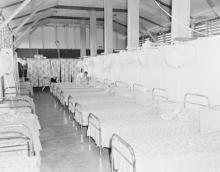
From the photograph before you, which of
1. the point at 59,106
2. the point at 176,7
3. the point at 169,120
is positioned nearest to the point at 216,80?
the point at 169,120

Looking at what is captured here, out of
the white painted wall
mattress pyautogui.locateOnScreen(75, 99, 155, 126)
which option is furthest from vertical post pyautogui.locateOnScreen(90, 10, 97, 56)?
mattress pyautogui.locateOnScreen(75, 99, 155, 126)

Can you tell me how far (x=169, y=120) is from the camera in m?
4.90

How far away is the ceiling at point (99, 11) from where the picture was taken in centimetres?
923

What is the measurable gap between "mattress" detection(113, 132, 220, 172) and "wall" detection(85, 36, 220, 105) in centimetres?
119

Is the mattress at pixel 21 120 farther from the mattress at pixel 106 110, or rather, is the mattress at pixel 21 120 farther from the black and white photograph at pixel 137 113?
the mattress at pixel 106 110

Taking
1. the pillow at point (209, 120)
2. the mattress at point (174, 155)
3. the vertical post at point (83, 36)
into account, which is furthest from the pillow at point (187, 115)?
the vertical post at point (83, 36)

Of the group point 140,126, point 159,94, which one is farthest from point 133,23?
point 140,126

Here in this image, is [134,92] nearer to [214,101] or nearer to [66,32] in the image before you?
[214,101]

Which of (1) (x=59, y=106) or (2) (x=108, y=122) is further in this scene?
(1) (x=59, y=106)

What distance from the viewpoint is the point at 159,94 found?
20.3 ft

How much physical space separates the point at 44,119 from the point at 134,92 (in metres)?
3.06

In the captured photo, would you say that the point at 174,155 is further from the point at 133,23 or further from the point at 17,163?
the point at 133,23

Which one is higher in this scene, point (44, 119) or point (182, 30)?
point (182, 30)

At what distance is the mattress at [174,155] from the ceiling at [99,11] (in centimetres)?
633
